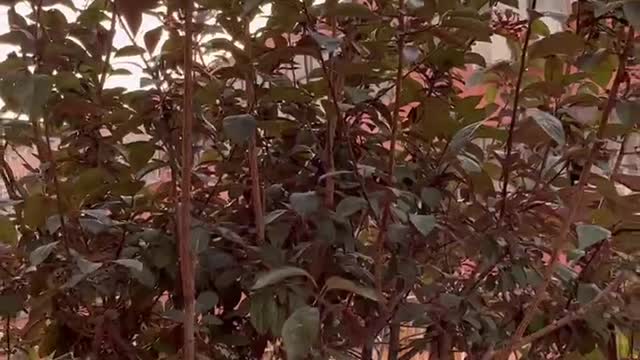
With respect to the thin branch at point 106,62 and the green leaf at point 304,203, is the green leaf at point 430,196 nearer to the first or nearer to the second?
the green leaf at point 304,203

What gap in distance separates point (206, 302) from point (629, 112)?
0.39 m

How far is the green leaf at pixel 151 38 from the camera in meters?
0.89

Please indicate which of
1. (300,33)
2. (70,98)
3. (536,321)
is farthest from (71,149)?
(536,321)

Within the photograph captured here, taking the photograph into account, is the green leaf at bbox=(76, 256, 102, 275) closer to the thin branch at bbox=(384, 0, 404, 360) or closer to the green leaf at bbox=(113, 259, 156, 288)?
the green leaf at bbox=(113, 259, 156, 288)

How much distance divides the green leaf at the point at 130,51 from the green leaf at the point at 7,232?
0.19m

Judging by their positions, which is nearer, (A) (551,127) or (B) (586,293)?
(A) (551,127)

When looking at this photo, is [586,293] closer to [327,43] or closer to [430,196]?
[430,196]

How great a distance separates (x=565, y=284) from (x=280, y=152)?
31 cm

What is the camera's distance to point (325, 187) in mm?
839

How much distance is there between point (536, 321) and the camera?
0.95m

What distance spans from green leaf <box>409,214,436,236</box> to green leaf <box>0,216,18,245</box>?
354 millimetres

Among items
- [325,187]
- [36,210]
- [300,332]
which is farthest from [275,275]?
[36,210]

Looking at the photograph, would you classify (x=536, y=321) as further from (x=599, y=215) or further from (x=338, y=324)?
(x=338, y=324)

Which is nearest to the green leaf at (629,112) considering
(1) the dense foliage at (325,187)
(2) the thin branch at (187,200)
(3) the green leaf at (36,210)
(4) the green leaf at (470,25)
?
(1) the dense foliage at (325,187)
